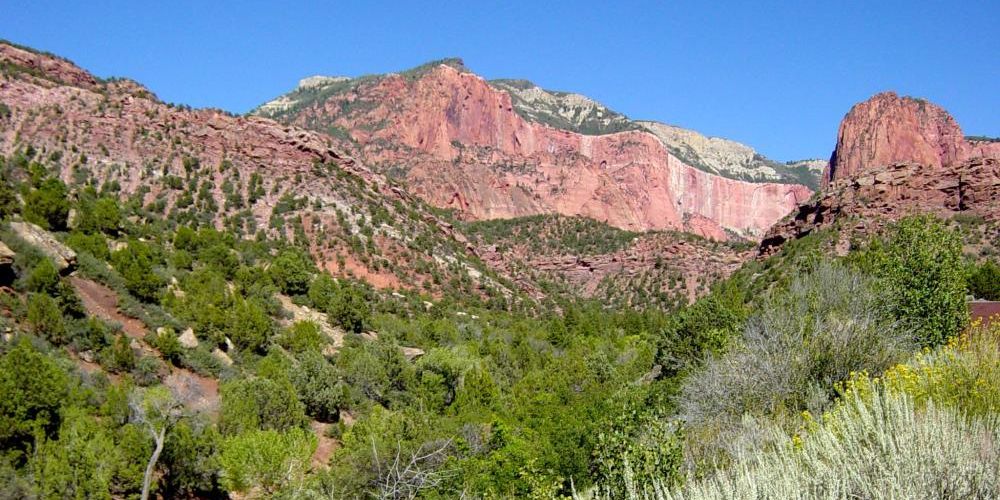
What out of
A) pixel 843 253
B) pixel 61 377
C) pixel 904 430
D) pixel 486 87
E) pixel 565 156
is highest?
pixel 486 87

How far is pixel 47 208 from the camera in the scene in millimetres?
28438

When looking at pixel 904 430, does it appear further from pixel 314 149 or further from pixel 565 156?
pixel 565 156

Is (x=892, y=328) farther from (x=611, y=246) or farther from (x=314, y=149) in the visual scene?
(x=611, y=246)

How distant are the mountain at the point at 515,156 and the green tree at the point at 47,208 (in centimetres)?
6975

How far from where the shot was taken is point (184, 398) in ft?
68.5

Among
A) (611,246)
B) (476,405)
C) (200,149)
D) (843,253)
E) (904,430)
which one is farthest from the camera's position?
(611,246)

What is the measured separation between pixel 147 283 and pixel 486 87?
386 feet

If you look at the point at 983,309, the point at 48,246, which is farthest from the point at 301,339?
the point at 983,309

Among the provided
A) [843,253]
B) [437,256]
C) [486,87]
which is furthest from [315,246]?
[486,87]

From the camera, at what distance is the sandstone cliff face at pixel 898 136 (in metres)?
117

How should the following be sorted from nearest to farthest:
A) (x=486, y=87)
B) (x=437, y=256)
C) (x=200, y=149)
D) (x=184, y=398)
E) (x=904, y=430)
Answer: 1. (x=904, y=430)
2. (x=184, y=398)
3. (x=200, y=149)
4. (x=437, y=256)
5. (x=486, y=87)

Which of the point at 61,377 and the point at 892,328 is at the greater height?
the point at 892,328

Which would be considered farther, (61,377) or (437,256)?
(437,256)

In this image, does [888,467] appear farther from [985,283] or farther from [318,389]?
[985,283]
